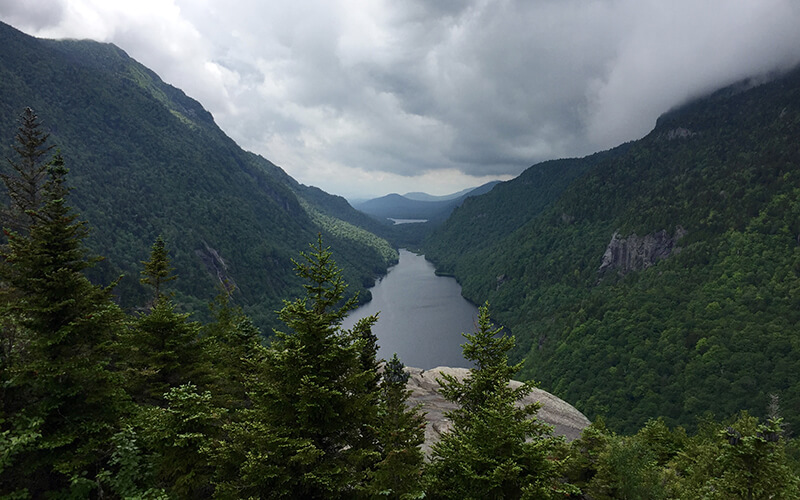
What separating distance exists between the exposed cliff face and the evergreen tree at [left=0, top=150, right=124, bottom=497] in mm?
196872

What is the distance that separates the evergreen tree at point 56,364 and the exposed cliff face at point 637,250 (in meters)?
197

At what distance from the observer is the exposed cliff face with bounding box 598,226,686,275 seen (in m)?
167

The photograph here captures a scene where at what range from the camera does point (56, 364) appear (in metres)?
12.6

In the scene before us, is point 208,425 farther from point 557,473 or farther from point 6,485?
point 557,473

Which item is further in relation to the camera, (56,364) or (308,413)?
(56,364)

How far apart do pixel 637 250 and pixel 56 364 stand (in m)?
208

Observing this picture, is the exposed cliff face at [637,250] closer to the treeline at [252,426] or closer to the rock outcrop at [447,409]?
the rock outcrop at [447,409]

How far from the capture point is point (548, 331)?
150125 mm

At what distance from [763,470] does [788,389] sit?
10819cm

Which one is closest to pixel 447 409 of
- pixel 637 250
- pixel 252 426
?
pixel 252 426

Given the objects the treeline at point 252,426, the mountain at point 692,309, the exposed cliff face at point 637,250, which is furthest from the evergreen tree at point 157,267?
the exposed cliff face at point 637,250

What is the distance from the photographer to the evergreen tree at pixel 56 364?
40.9 ft

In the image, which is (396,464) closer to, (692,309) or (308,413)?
(308,413)

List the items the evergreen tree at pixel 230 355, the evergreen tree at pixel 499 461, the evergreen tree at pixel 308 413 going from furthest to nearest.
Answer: the evergreen tree at pixel 230 355 < the evergreen tree at pixel 499 461 < the evergreen tree at pixel 308 413
